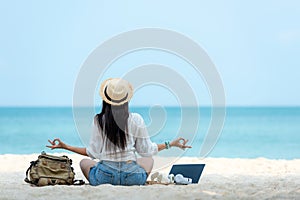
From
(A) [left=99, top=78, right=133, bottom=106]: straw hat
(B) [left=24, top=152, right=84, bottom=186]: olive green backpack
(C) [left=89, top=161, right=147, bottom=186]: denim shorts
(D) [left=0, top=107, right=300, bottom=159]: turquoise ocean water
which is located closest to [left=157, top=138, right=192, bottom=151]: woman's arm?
(C) [left=89, top=161, right=147, bottom=186]: denim shorts

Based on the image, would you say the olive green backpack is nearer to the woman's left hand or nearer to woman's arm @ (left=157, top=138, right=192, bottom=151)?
woman's arm @ (left=157, top=138, right=192, bottom=151)

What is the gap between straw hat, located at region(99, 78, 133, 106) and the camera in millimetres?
5352

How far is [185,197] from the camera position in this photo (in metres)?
4.78

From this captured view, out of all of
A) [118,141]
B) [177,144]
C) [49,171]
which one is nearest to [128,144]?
[118,141]

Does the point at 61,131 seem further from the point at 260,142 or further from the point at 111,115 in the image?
the point at 111,115

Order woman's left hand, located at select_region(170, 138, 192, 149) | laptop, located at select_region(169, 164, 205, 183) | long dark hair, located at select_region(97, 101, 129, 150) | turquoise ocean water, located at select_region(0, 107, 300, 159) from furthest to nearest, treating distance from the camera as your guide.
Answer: turquoise ocean water, located at select_region(0, 107, 300, 159) → laptop, located at select_region(169, 164, 205, 183) → woman's left hand, located at select_region(170, 138, 192, 149) → long dark hair, located at select_region(97, 101, 129, 150)

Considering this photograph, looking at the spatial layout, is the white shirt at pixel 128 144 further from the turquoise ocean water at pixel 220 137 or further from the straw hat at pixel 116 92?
the turquoise ocean water at pixel 220 137

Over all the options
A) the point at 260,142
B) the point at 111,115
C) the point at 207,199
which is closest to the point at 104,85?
the point at 111,115

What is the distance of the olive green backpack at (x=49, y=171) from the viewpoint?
557 cm

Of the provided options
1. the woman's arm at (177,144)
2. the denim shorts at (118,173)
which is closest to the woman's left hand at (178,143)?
the woman's arm at (177,144)

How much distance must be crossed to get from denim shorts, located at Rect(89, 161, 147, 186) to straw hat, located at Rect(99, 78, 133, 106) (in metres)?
0.56

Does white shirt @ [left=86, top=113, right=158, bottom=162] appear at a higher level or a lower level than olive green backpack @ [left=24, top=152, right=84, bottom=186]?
higher

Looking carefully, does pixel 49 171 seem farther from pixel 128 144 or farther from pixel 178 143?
pixel 178 143

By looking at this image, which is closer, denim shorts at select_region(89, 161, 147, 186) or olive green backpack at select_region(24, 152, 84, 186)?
denim shorts at select_region(89, 161, 147, 186)
